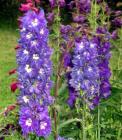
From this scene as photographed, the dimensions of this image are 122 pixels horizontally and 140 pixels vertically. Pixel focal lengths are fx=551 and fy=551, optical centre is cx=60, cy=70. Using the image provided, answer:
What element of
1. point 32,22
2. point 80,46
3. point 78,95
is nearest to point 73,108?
point 78,95

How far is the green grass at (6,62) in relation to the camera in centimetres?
805

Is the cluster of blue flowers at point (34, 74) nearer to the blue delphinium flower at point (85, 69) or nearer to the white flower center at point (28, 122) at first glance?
the white flower center at point (28, 122)

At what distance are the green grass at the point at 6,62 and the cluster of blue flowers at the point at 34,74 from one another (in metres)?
3.29

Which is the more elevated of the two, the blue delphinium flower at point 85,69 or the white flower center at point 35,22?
the white flower center at point 35,22

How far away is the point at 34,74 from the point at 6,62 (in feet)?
24.6

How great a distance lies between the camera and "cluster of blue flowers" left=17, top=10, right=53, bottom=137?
123 inches

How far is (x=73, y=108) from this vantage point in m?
3.92

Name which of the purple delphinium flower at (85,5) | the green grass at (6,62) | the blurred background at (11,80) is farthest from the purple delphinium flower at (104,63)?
the green grass at (6,62)

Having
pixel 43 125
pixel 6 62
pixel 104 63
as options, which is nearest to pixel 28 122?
pixel 43 125

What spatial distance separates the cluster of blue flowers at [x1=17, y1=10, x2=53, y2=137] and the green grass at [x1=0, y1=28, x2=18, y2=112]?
3287 mm

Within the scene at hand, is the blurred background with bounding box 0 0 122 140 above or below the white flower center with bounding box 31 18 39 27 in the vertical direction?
below

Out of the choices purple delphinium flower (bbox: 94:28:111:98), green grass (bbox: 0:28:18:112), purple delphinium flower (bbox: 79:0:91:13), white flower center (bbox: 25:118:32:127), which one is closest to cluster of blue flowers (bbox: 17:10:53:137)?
white flower center (bbox: 25:118:32:127)

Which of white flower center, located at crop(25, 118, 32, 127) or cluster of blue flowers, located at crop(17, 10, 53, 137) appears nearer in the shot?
cluster of blue flowers, located at crop(17, 10, 53, 137)

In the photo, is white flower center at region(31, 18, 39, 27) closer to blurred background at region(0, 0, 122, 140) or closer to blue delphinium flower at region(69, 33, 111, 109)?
blue delphinium flower at region(69, 33, 111, 109)
